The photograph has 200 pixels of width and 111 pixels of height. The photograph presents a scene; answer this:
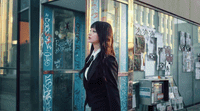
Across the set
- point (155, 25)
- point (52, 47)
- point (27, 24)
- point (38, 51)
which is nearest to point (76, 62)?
point (52, 47)

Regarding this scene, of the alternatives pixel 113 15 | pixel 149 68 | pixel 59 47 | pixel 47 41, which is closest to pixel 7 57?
pixel 47 41

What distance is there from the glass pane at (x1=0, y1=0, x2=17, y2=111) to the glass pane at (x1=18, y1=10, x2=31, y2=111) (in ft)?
0.72

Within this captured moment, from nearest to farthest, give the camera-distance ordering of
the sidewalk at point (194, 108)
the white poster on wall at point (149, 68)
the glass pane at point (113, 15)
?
the glass pane at point (113, 15)
the white poster on wall at point (149, 68)
the sidewalk at point (194, 108)

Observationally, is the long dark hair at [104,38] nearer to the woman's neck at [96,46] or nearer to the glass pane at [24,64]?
the woman's neck at [96,46]

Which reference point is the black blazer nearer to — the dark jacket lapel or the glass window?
the dark jacket lapel

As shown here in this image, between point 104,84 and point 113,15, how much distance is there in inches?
112

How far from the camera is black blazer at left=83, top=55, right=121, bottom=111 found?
2160mm

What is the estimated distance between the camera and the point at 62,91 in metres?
5.41

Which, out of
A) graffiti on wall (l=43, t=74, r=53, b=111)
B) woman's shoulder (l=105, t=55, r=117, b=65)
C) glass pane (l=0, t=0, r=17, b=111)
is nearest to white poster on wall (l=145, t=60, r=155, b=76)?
graffiti on wall (l=43, t=74, r=53, b=111)

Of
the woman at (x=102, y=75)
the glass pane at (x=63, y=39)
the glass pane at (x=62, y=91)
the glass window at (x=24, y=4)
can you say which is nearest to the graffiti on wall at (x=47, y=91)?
the glass pane at (x=62, y=91)

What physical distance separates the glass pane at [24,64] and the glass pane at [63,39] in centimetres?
70

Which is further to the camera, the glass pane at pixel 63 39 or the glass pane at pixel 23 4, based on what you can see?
the glass pane at pixel 63 39

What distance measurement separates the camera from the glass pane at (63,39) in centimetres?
521

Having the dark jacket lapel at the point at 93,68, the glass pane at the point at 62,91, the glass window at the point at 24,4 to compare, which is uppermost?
the glass window at the point at 24,4
